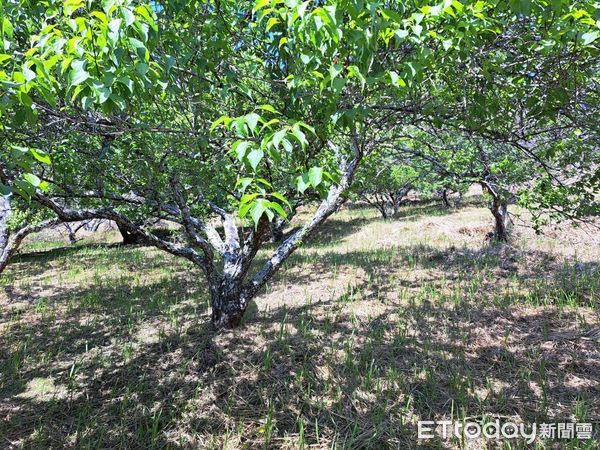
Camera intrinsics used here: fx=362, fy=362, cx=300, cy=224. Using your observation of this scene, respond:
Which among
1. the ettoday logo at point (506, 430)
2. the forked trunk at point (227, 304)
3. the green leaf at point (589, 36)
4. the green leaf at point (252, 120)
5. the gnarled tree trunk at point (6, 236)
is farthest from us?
the forked trunk at point (227, 304)

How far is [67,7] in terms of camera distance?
1777mm

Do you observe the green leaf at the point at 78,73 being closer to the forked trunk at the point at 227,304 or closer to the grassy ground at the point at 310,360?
the grassy ground at the point at 310,360

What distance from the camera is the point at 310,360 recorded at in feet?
12.4

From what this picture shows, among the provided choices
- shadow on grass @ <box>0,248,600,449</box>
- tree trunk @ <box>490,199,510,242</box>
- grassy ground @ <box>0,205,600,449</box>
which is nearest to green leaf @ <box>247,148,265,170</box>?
shadow on grass @ <box>0,248,600,449</box>

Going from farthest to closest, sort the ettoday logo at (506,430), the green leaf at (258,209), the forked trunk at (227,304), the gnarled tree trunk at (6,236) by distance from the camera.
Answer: the forked trunk at (227,304)
the gnarled tree trunk at (6,236)
the ettoday logo at (506,430)
the green leaf at (258,209)

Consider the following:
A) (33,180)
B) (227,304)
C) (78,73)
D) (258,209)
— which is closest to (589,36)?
(258,209)

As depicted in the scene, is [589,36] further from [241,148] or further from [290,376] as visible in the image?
[290,376]

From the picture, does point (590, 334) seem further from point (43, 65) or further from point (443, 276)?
point (43, 65)

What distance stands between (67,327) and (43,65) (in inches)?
180

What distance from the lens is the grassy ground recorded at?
287 cm

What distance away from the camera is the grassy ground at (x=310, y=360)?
287 cm

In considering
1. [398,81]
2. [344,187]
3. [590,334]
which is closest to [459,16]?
[398,81]

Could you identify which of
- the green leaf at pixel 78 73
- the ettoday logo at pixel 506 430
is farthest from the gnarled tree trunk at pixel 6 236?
the ettoday logo at pixel 506 430

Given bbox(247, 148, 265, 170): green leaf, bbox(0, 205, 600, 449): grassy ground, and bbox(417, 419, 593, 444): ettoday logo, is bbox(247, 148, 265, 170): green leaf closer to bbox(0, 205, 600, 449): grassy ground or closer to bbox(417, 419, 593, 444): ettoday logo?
bbox(0, 205, 600, 449): grassy ground
